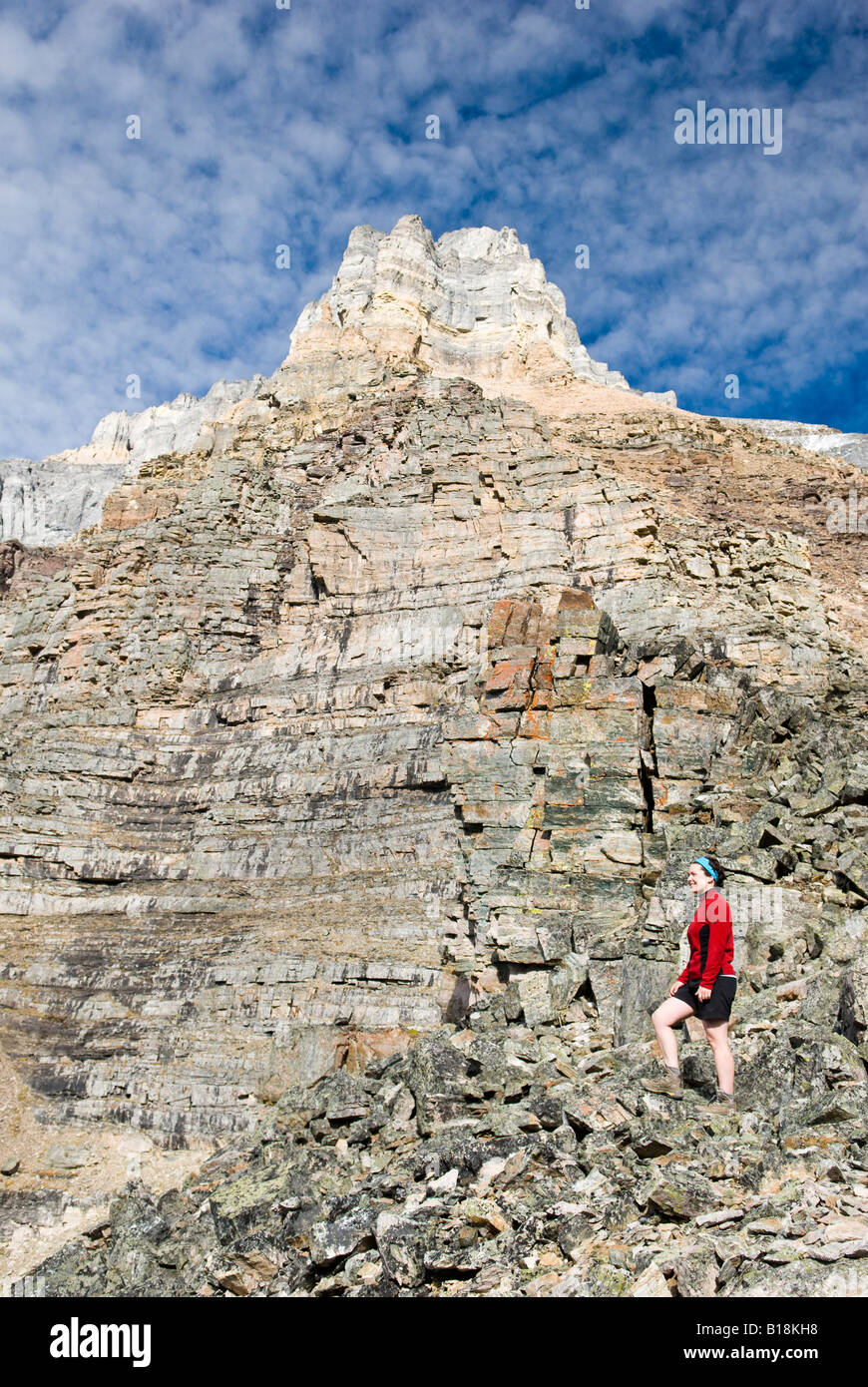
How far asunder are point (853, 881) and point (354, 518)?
23.2m

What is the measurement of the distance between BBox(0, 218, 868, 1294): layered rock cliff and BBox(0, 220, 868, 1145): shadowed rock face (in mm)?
81

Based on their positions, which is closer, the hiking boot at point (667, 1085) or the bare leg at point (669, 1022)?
the bare leg at point (669, 1022)

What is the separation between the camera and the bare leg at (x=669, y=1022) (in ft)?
25.2

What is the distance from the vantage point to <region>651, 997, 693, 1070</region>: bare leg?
769 cm

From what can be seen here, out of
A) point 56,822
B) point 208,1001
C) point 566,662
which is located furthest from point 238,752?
point 566,662

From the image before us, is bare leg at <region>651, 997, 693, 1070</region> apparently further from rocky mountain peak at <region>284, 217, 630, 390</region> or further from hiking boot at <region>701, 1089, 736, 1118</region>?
rocky mountain peak at <region>284, 217, 630, 390</region>

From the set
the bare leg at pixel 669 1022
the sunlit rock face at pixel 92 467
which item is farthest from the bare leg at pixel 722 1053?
the sunlit rock face at pixel 92 467

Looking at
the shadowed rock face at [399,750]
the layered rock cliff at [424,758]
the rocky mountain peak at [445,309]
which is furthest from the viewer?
the rocky mountain peak at [445,309]

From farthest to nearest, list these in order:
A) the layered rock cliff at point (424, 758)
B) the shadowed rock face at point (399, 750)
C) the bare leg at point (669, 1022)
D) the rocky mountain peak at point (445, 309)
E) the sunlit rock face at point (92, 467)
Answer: the sunlit rock face at point (92, 467) < the rocky mountain peak at point (445, 309) < the shadowed rock face at point (399, 750) < the layered rock cliff at point (424, 758) < the bare leg at point (669, 1022)

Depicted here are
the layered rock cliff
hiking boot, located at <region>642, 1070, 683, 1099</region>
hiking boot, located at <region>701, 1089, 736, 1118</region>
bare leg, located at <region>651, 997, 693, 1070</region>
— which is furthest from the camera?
the layered rock cliff

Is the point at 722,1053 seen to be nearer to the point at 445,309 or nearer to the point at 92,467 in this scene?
the point at 445,309

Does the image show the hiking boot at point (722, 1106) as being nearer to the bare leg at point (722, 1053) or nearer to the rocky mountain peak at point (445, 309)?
the bare leg at point (722, 1053)

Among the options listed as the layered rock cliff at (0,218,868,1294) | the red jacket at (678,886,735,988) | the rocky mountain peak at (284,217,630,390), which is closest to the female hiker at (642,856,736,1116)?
the red jacket at (678,886,735,988)

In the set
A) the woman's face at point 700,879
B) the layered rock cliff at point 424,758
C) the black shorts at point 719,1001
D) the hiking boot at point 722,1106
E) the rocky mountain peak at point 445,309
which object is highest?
the rocky mountain peak at point 445,309
